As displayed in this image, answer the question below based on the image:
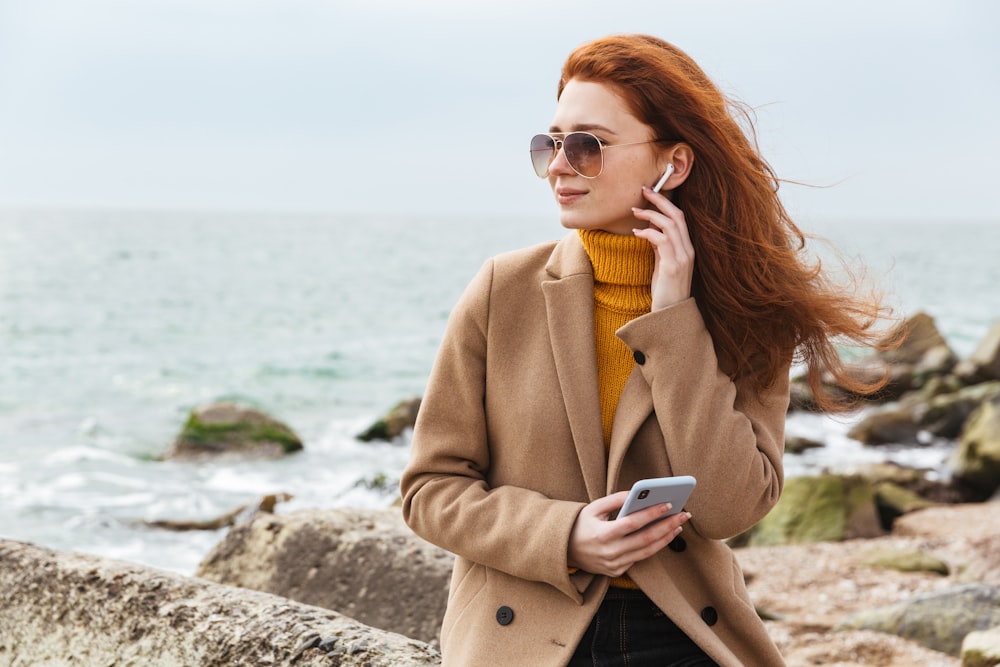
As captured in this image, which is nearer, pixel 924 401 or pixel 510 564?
pixel 510 564

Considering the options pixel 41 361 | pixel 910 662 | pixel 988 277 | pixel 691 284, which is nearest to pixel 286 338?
pixel 41 361

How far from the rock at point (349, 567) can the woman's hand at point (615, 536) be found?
1775mm

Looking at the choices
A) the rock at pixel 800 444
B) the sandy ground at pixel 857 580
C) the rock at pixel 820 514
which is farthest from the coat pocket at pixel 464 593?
the rock at pixel 800 444

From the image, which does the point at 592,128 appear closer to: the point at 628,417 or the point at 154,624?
the point at 628,417

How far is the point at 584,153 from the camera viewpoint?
2566 millimetres

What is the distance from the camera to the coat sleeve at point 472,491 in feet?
8.04

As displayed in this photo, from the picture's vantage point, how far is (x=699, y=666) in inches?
99.1

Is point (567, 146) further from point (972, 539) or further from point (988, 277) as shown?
point (988, 277)

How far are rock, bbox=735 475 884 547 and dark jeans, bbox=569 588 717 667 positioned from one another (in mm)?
7749

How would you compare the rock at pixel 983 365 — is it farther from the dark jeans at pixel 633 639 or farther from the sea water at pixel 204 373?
the dark jeans at pixel 633 639

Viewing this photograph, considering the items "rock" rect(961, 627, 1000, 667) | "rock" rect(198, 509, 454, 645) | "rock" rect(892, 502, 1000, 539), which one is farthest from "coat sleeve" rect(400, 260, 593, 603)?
"rock" rect(892, 502, 1000, 539)

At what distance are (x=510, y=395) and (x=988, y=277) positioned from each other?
2233 inches

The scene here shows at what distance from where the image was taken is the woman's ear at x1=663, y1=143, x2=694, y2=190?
2.67 meters

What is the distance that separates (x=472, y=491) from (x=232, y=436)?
12.9 meters
